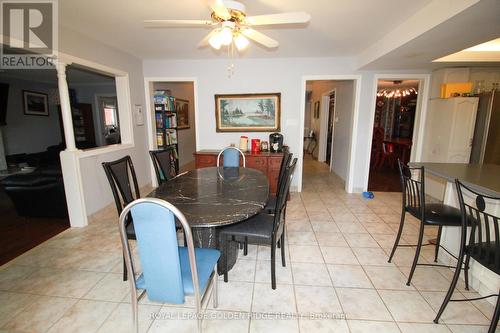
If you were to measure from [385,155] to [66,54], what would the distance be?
6.32 metres

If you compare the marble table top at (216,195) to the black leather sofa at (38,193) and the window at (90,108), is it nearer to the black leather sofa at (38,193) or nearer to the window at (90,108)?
the black leather sofa at (38,193)

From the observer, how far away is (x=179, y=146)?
5926mm

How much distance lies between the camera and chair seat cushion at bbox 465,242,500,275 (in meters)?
1.30

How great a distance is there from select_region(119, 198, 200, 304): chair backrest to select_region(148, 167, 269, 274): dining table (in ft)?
0.87

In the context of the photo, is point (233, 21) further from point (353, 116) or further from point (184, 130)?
point (184, 130)

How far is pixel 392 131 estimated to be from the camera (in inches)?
320

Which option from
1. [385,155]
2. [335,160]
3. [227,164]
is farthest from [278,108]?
[385,155]

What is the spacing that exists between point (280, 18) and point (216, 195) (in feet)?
4.64

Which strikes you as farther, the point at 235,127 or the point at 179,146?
the point at 179,146

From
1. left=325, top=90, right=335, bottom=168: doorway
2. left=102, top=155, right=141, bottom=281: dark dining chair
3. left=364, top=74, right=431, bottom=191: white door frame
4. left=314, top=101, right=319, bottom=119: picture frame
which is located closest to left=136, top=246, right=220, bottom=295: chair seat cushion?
left=102, top=155, right=141, bottom=281: dark dining chair

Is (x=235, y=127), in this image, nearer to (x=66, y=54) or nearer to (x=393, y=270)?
(x=66, y=54)

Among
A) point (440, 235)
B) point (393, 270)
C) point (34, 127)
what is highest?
point (34, 127)

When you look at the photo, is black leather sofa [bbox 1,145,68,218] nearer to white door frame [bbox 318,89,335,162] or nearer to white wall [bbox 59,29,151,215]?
white wall [bbox 59,29,151,215]

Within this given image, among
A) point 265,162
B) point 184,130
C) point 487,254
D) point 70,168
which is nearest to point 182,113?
point 184,130
